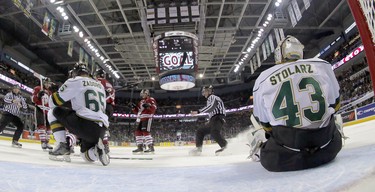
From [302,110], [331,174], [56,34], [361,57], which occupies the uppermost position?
[56,34]

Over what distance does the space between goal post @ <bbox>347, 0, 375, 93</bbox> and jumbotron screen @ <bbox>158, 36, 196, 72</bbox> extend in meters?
10.4

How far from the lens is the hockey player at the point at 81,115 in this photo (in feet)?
11.6

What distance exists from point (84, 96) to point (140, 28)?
45.9 feet

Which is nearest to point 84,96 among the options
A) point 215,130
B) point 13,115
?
point 215,130

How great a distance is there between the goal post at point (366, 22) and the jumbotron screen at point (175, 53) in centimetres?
1039

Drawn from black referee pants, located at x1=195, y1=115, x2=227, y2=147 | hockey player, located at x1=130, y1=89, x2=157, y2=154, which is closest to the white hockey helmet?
black referee pants, located at x1=195, y1=115, x2=227, y2=147

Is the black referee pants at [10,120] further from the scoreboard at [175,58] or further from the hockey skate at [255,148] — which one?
the scoreboard at [175,58]

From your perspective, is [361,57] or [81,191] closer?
[81,191]

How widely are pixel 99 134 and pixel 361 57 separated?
58.2 ft

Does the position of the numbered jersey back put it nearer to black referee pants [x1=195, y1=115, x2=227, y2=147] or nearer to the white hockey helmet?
the white hockey helmet

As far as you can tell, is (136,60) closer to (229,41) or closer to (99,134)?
(229,41)

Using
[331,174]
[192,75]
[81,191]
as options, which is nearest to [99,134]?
[81,191]

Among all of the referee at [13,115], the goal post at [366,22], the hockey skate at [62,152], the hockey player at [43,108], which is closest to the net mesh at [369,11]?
the goal post at [366,22]

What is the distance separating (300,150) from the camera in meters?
2.14
